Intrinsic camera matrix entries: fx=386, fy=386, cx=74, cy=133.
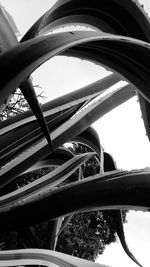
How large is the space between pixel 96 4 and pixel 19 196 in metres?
0.68

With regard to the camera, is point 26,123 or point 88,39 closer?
point 88,39

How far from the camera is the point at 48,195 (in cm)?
90

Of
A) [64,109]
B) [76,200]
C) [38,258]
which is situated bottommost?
[38,258]

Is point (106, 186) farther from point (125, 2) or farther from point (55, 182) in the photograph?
point (55, 182)

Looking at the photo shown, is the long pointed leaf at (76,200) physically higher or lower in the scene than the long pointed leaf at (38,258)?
higher

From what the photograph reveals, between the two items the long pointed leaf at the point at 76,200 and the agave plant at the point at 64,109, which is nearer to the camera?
the agave plant at the point at 64,109

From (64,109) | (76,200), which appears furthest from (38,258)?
(64,109)

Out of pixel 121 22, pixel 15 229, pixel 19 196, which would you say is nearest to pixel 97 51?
pixel 121 22

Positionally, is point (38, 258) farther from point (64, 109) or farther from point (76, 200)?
point (64, 109)

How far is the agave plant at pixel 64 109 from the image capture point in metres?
0.54

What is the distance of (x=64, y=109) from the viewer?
4.38ft

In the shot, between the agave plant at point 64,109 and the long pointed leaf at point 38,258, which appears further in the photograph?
the long pointed leaf at point 38,258

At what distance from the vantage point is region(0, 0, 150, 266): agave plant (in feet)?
1.76

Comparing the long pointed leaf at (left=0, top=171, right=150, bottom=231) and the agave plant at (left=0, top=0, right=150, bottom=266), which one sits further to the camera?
the long pointed leaf at (left=0, top=171, right=150, bottom=231)
